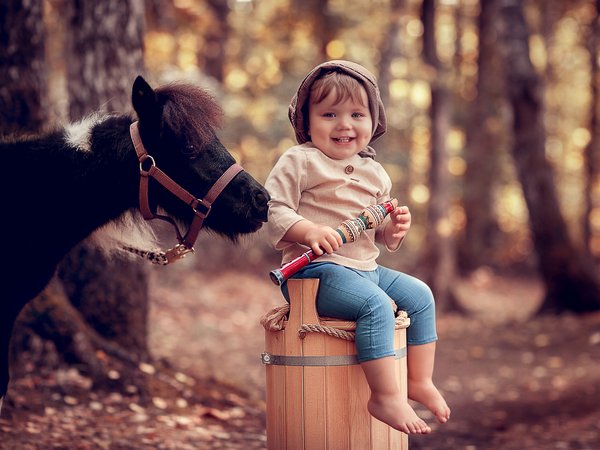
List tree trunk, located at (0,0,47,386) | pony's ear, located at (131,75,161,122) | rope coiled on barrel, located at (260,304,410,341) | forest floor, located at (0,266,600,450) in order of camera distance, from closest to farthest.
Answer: rope coiled on barrel, located at (260,304,410,341)
pony's ear, located at (131,75,161,122)
forest floor, located at (0,266,600,450)
tree trunk, located at (0,0,47,386)

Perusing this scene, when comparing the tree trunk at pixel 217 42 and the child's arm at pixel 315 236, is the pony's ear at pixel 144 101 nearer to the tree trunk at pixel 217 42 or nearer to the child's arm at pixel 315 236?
the child's arm at pixel 315 236

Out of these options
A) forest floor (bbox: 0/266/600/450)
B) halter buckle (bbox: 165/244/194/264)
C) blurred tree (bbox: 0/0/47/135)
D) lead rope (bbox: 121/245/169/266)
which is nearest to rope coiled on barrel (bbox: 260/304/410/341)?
halter buckle (bbox: 165/244/194/264)

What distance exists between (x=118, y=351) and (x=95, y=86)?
2.07 meters

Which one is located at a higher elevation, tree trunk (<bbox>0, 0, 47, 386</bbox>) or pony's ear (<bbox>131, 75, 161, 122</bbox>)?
tree trunk (<bbox>0, 0, 47, 386</bbox>)

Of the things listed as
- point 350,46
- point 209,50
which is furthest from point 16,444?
point 209,50

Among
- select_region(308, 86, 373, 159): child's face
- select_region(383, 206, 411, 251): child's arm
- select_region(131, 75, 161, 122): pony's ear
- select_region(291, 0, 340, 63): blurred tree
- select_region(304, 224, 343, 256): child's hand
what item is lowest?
select_region(304, 224, 343, 256): child's hand

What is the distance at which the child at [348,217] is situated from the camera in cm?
304

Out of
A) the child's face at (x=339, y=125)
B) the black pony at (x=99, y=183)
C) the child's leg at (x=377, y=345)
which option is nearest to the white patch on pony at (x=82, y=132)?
the black pony at (x=99, y=183)

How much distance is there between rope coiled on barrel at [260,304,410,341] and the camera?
3.12 meters

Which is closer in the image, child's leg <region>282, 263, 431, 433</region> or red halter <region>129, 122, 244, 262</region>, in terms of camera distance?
child's leg <region>282, 263, 431, 433</region>

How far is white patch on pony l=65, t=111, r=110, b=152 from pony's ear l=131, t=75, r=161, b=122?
1.01 ft

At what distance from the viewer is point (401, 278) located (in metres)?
3.42

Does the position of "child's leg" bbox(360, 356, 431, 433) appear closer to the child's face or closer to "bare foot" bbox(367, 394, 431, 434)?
"bare foot" bbox(367, 394, 431, 434)

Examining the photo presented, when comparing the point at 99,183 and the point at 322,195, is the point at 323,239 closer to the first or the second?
the point at 322,195
